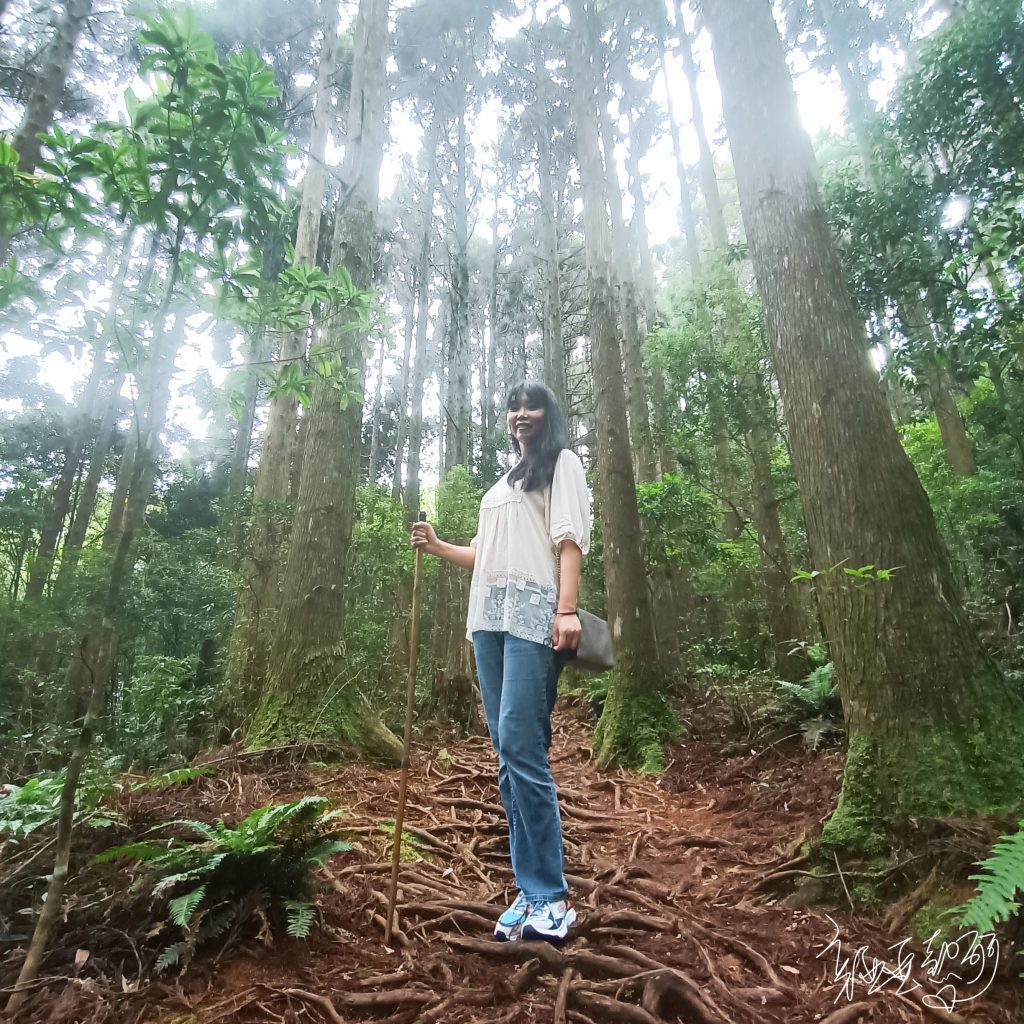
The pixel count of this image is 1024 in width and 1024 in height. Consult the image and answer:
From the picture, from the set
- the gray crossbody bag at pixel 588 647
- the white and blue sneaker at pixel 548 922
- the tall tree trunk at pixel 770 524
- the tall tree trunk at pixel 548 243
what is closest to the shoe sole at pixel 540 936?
the white and blue sneaker at pixel 548 922

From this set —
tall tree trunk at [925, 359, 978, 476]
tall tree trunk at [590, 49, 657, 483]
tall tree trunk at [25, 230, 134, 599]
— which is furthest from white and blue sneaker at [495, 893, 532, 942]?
tall tree trunk at [925, 359, 978, 476]

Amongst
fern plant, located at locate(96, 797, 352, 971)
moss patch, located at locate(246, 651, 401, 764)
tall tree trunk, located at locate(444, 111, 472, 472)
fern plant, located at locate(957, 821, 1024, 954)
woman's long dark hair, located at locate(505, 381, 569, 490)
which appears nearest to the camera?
fern plant, located at locate(957, 821, 1024, 954)

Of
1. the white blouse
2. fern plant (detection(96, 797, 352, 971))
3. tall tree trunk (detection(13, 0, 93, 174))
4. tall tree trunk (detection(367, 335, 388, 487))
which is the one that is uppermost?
tall tree trunk (detection(367, 335, 388, 487))

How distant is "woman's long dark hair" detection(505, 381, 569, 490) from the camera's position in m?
2.43

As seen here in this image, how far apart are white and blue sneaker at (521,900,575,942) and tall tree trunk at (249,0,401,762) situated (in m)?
2.54

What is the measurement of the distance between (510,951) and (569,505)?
146 centimetres

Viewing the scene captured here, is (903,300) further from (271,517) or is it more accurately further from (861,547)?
(271,517)

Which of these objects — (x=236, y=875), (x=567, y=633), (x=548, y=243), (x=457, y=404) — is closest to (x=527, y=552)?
(x=567, y=633)

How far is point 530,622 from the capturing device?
2.22 metres

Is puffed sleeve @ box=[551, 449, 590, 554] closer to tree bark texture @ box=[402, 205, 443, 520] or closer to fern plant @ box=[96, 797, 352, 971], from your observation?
fern plant @ box=[96, 797, 352, 971]

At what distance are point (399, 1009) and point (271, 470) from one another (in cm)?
833

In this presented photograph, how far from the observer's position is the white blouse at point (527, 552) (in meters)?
2.24

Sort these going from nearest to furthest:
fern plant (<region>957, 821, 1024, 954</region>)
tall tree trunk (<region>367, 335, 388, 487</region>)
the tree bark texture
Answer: fern plant (<region>957, 821, 1024, 954</region>)
the tree bark texture
tall tree trunk (<region>367, 335, 388, 487</region>)

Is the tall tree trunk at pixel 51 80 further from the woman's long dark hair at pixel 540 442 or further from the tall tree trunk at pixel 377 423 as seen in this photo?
the tall tree trunk at pixel 377 423
